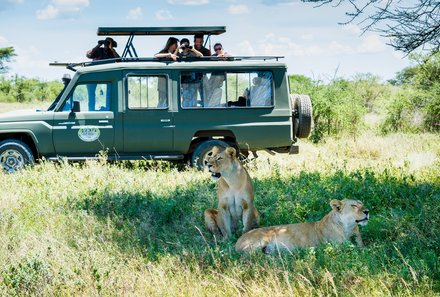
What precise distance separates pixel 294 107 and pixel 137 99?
2.95 m

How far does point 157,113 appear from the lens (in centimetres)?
1193

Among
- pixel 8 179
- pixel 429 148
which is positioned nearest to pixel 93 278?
pixel 8 179

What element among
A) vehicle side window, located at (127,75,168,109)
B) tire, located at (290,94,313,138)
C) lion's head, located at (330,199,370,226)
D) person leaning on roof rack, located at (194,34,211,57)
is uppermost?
person leaning on roof rack, located at (194,34,211,57)

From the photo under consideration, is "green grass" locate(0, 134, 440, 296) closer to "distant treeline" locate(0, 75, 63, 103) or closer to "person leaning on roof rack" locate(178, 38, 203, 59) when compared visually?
"person leaning on roof rack" locate(178, 38, 203, 59)

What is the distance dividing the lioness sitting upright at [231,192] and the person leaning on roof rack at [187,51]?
5.25 meters

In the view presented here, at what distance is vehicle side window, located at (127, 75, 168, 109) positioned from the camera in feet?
39.0

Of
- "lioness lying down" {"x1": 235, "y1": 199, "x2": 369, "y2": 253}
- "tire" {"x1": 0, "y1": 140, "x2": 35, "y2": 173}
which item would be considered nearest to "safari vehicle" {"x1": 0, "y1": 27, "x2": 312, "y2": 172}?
"tire" {"x1": 0, "y1": 140, "x2": 35, "y2": 173}

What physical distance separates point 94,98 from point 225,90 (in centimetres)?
236

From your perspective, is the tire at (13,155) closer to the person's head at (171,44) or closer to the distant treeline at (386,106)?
the person's head at (171,44)

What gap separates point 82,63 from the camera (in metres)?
12.0

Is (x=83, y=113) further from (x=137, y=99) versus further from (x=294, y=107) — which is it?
(x=294, y=107)

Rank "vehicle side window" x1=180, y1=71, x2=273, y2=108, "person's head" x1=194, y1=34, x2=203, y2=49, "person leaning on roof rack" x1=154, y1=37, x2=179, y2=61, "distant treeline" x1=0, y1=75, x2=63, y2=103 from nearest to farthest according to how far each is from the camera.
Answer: "vehicle side window" x1=180, y1=71, x2=273, y2=108
"person leaning on roof rack" x1=154, y1=37, x2=179, y2=61
"person's head" x1=194, y1=34, x2=203, y2=49
"distant treeline" x1=0, y1=75, x2=63, y2=103

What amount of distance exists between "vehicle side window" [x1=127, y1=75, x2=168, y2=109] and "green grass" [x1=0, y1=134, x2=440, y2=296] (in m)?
1.29

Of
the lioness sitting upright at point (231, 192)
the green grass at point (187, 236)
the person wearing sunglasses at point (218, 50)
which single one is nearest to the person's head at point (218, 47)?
the person wearing sunglasses at point (218, 50)
